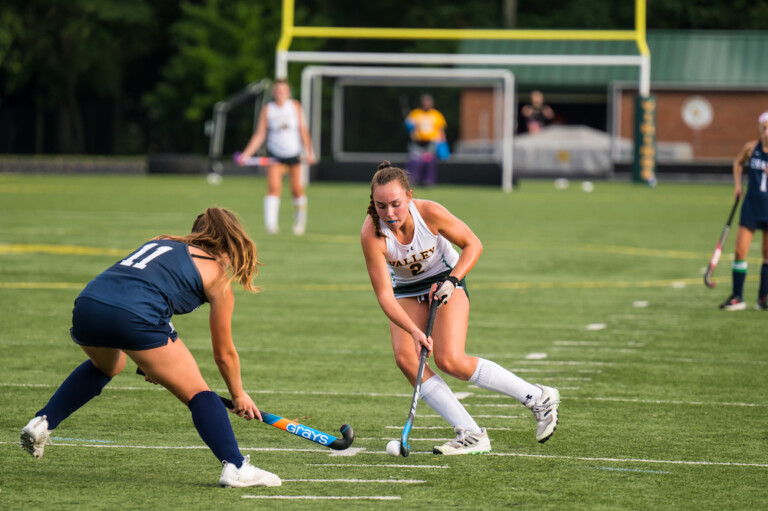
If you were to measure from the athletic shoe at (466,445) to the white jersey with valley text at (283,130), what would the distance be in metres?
13.1

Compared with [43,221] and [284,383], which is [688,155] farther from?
[284,383]

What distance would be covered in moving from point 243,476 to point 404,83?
3686cm

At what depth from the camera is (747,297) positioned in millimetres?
12984

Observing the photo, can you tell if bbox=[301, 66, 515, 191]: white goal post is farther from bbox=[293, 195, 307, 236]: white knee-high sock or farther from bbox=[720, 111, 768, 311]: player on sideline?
bbox=[720, 111, 768, 311]: player on sideline

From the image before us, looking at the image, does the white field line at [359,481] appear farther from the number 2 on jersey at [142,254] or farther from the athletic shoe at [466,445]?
the number 2 on jersey at [142,254]

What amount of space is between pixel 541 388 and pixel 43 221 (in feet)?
51.8

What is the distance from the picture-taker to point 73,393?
5871 mm

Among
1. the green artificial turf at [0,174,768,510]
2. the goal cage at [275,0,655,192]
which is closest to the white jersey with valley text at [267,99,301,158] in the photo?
the green artificial turf at [0,174,768,510]

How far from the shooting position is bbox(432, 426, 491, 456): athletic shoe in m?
6.43

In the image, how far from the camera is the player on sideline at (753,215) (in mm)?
11859

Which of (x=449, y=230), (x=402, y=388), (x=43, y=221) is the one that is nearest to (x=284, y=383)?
(x=402, y=388)

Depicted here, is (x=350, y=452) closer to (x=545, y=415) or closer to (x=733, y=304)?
(x=545, y=415)

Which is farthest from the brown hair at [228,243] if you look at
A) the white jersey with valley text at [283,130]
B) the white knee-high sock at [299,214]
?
the white jersey with valley text at [283,130]

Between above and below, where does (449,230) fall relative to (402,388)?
above
